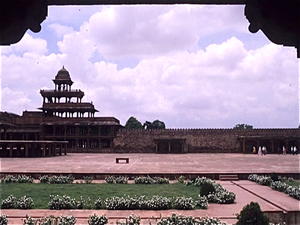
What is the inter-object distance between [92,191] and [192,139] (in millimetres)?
28639

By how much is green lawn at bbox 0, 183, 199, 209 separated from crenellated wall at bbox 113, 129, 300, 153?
25.9 metres

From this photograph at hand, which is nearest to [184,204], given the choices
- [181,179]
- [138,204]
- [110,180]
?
[138,204]

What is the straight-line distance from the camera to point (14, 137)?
124ft

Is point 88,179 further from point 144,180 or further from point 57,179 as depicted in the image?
point 144,180

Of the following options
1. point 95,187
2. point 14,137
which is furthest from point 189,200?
point 14,137

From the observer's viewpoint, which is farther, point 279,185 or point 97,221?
point 279,185

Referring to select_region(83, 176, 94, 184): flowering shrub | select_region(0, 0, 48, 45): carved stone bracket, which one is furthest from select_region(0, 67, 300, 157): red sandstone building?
select_region(0, 0, 48, 45): carved stone bracket

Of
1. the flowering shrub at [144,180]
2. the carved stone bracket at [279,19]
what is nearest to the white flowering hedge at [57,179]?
the flowering shrub at [144,180]

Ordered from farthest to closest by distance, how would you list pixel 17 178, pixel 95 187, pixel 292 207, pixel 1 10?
pixel 17 178 < pixel 95 187 < pixel 292 207 < pixel 1 10

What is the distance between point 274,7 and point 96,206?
5.74m

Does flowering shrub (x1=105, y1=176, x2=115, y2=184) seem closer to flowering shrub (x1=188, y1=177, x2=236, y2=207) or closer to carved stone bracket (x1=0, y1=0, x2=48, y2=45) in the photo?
flowering shrub (x1=188, y1=177, x2=236, y2=207)

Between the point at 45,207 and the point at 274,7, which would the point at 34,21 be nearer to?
the point at 274,7

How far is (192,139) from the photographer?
121ft

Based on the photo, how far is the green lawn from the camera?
8.36 metres
